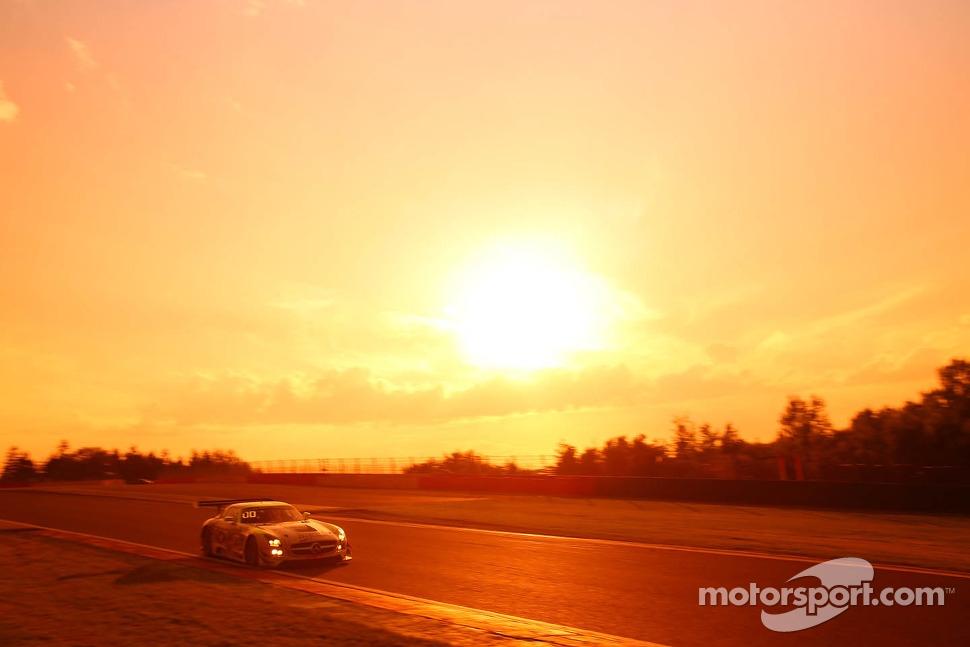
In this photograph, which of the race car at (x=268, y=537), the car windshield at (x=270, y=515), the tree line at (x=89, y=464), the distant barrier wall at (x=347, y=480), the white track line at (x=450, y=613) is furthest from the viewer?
the tree line at (x=89, y=464)

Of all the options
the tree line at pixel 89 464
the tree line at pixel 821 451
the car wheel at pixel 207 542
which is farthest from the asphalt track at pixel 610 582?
the tree line at pixel 89 464

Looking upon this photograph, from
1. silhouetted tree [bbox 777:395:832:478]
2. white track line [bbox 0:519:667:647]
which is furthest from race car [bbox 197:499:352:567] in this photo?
silhouetted tree [bbox 777:395:832:478]

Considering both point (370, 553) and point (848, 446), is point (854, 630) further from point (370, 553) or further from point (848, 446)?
point (848, 446)

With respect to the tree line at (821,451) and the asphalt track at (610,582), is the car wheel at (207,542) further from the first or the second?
the tree line at (821,451)

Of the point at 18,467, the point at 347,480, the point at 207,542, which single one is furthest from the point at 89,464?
the point at 207,542

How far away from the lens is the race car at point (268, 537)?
42.0 feet

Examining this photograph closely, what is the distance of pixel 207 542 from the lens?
47.3 ft

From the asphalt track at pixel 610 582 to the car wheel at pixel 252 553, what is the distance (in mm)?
902

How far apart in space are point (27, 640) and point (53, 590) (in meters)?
3.28

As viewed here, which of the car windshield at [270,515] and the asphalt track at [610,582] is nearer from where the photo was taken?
the asphalt track at [610,582]

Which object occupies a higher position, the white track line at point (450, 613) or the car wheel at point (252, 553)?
the car wheel at point (252, 553)

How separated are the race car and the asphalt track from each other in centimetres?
37

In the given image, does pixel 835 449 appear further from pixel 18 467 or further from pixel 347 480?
pixel 18 467

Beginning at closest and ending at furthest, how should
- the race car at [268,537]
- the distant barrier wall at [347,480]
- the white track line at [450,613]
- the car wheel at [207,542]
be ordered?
the white track line at [450,613]
the race car at [268,537]
the car wheel at [207,542]
the distant barrier wall at [347,480]
